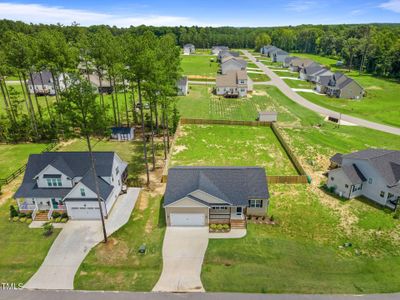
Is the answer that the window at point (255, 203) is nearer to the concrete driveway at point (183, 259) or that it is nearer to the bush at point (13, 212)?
the concrete driveway at point (183, 259)

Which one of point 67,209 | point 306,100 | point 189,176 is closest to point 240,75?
point 306,100

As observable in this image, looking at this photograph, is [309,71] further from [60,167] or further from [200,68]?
[60,167]

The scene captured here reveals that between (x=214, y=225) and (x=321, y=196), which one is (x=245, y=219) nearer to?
(x=214, y=225)

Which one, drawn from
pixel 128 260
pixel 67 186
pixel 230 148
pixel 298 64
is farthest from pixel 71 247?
pixel 298 64

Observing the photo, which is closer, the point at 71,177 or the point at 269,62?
the point at 71,177

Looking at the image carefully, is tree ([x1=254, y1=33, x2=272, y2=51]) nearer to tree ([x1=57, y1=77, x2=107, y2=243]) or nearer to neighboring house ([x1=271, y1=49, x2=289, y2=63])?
neighboring house ([x1=271, y1=49, x2=289, y2=63])

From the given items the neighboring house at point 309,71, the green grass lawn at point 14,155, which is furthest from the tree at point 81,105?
the neighboring house at point 309,71
